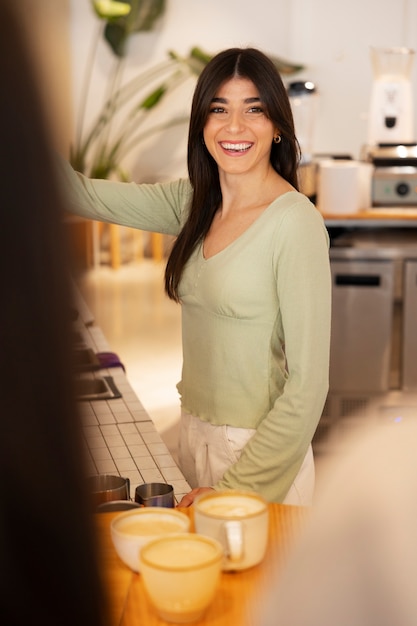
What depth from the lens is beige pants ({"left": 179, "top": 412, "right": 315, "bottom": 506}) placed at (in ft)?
6.03

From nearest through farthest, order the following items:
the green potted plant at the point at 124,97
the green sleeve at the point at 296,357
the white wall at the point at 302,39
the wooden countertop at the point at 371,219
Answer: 1. the green sleeve at the point at 296,357
2. the wooden countertop at the point at 371,219
3. the green potted plant at the point at 124,97
4. the white wall at the point at 302,39

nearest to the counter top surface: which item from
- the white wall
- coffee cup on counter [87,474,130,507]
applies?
coffee cup on counter [87,474,130,507]

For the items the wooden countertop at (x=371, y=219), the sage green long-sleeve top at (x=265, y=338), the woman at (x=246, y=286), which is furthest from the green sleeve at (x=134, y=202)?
the wooden countertop at (x=371, y=219)

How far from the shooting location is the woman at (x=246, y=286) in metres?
1.72

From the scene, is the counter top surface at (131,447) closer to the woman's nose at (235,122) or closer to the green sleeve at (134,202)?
the green sleeve at (134,202)

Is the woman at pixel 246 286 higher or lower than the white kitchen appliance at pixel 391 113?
lower

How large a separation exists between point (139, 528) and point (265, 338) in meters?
0.69

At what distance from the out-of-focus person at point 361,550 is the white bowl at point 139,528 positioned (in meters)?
0.60

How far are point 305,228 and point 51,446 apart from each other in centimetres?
142

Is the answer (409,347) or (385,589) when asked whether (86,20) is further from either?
(385,589)

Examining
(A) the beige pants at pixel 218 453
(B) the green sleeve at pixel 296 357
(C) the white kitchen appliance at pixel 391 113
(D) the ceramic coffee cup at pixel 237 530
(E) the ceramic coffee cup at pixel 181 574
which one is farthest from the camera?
(C) the white kitchen appliance at pixel 391 113

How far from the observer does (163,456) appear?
73.2 inches

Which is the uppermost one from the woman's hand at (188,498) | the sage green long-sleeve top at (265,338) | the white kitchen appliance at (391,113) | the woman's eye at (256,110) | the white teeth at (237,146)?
the white kitchen appliance at (391,113)

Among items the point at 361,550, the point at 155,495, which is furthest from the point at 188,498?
the point at 361,550
